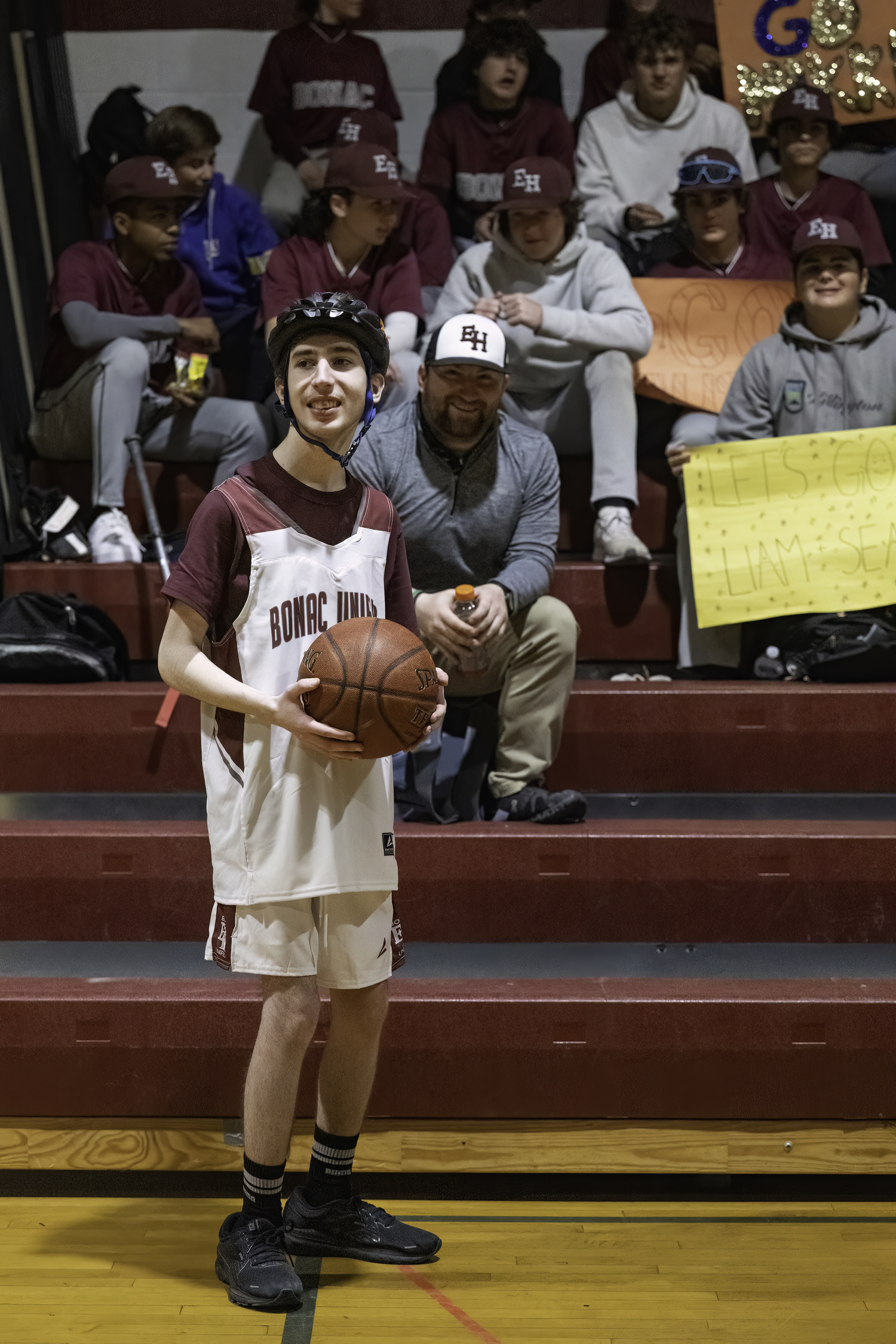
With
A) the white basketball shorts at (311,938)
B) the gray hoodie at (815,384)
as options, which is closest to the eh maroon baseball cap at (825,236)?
the gray hoodie at (815,384)

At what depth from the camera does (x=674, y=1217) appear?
228 centimetres

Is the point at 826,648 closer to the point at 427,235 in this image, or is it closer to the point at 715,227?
the point at 715,227

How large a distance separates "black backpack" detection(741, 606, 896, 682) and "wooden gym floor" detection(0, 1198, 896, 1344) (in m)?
1.30

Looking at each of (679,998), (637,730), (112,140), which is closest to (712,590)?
(637,730)

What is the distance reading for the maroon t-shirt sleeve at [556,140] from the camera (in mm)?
4641

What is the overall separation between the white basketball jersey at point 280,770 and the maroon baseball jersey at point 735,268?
2.53m

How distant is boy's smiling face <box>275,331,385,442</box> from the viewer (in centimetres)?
196

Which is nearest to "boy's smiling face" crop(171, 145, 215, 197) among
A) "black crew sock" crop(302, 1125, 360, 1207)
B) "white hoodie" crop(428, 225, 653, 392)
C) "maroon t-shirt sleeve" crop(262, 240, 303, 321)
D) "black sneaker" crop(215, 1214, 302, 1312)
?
"maroon t-shirt sleeve" crop(262, 240, 303, 321)

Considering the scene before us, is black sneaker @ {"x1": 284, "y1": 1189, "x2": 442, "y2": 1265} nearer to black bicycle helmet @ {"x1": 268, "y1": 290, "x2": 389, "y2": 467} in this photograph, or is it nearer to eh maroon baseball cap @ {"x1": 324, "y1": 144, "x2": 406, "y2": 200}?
black bicycle helmet @ {"x1": 268, "y1": 290, "x2": 389, "y2": 467}

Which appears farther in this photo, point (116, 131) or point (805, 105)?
point (116, 131)

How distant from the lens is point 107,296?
389 centimetres

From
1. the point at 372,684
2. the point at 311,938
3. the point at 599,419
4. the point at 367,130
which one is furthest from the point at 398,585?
the point at 367,130

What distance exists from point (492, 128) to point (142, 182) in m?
1.45

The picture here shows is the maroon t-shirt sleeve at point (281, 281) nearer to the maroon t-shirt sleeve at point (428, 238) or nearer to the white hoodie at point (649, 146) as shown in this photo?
the maroon t-shirt sleeve at point (428, 238)
